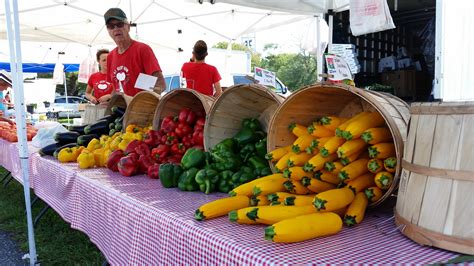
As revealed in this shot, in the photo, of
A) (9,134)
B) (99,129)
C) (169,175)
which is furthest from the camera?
(9,134)

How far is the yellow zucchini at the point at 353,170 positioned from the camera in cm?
145

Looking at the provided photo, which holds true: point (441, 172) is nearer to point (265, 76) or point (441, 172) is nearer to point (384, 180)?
point (384, 180)

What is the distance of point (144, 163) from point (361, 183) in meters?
1.38

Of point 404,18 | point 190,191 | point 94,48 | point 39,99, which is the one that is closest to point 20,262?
point 190,191

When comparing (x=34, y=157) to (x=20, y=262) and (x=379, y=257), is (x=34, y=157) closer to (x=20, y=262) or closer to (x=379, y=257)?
(x=20, y=262)

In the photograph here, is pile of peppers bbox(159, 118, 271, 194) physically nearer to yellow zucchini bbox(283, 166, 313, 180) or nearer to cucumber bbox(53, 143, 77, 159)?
yellow zucchini bbox(283, 166, 313, 180)

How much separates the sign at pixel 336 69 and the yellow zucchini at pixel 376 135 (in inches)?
21.1

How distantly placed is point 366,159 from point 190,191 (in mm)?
843

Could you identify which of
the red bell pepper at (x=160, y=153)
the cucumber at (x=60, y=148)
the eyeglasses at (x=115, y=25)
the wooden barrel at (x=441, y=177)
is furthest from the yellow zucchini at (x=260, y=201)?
the eyeglasses at (x=115, y=25)

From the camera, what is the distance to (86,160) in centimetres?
275

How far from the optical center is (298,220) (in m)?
1.23

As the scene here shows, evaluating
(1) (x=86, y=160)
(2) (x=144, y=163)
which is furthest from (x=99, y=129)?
(2) (x=144, y=163)

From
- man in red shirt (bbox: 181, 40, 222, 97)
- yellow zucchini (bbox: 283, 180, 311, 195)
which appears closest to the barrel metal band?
yellow zucchini (bbox: 283, 180, 311, 195)

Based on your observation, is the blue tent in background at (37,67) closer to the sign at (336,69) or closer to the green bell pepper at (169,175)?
the green bell pepper at (169,175)
